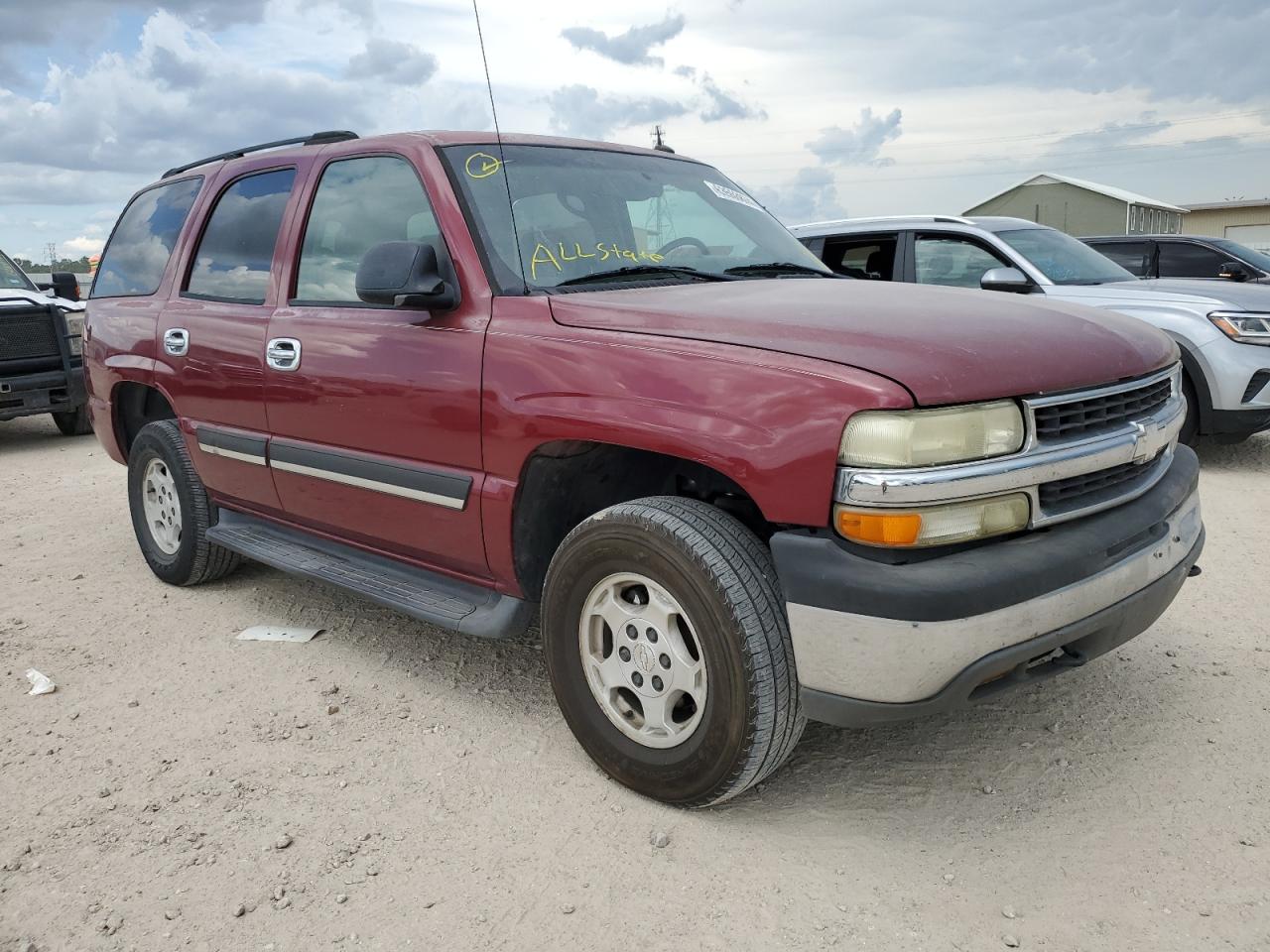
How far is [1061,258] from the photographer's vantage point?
751 cm

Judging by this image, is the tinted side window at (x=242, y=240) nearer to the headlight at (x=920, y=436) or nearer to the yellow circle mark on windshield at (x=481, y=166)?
the yellow circle mark on windshield at (x=481, y=166)

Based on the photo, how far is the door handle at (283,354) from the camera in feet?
12.1

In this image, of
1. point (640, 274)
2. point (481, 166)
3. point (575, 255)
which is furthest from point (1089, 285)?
point (481, 166)

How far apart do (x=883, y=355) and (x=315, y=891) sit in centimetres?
188

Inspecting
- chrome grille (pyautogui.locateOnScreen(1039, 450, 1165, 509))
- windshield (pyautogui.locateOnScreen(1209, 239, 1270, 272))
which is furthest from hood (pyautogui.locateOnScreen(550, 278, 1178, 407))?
windshield (pyautogui.locateOnScreen(1209, 239, 1270, 272))

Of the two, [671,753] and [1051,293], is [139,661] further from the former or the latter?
[1051,293]

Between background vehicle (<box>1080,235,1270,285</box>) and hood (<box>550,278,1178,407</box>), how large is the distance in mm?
9047

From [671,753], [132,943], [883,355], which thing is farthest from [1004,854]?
[132,943]

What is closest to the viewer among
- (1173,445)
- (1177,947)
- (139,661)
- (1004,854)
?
(1177,947)

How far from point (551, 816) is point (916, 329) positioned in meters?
1.62

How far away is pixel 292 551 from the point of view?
4.00 m

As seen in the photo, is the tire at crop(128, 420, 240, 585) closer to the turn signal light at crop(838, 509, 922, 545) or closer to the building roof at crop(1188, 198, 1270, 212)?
the turn signal light at crop(838, 509, 922, 545)

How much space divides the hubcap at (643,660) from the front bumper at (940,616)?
1.18ft

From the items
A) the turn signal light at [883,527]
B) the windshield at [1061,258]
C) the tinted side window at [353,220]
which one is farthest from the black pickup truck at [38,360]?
the turn signal light at [883,527]
